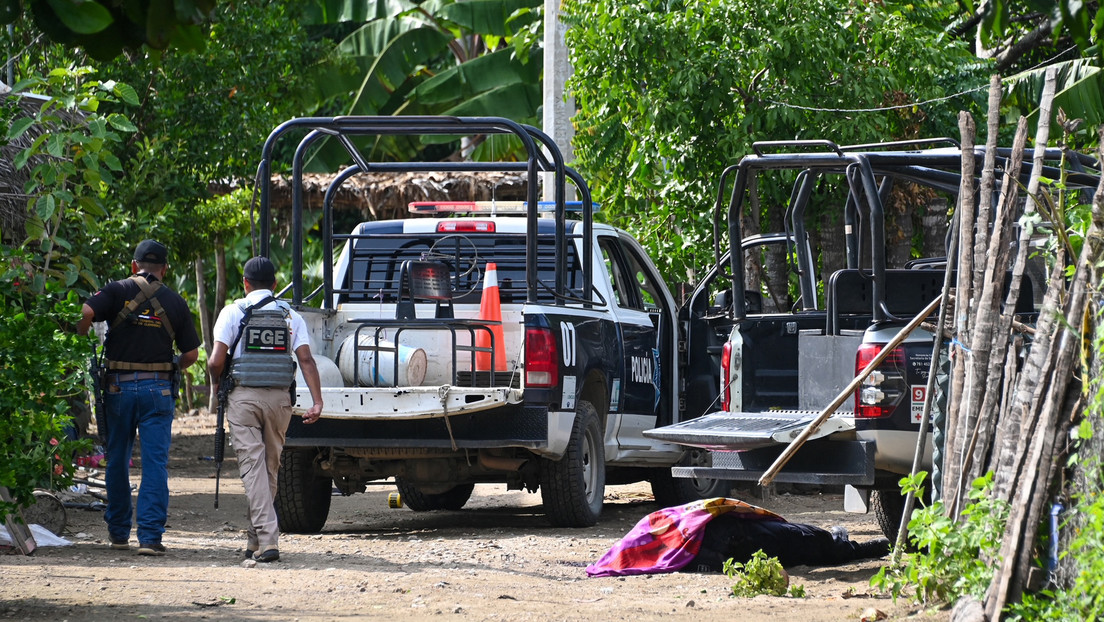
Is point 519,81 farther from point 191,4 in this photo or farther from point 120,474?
point 191,4

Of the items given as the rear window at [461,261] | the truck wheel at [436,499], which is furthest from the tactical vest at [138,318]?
the truck wheel at [436,499]

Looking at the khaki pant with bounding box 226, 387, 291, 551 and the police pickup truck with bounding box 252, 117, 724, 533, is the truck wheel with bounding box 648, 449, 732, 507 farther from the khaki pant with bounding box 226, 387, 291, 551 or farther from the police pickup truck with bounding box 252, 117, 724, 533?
the khaki pant with bounding box 226, 387, 291, 551

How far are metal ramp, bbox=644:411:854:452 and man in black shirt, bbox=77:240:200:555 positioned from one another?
8.74 feet

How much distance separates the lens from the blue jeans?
312 inches

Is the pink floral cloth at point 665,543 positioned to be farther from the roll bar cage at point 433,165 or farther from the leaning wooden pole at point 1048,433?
the leaning wooden pole at point 1048,433

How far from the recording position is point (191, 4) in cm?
361

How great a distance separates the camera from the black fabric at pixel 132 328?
7891 millimetres

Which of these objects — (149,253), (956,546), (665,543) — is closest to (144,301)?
(149,253)

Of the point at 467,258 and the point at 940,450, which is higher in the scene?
the point at 467,258

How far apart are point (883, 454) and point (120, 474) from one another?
161 inches

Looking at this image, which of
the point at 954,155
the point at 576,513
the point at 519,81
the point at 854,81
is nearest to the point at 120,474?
the point at 576,513

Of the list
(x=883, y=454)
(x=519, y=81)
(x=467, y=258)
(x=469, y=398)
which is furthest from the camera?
(x=519, y=81)

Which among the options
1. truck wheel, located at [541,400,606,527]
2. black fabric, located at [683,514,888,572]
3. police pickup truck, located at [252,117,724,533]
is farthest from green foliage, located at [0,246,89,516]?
black fabric, located at [683,514,888,572]

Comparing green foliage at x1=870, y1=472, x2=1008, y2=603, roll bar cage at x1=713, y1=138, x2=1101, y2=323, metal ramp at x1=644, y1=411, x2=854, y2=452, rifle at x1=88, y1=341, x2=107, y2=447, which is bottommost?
green foliage at x1=870, y1=472, x2=1008, y2=603
